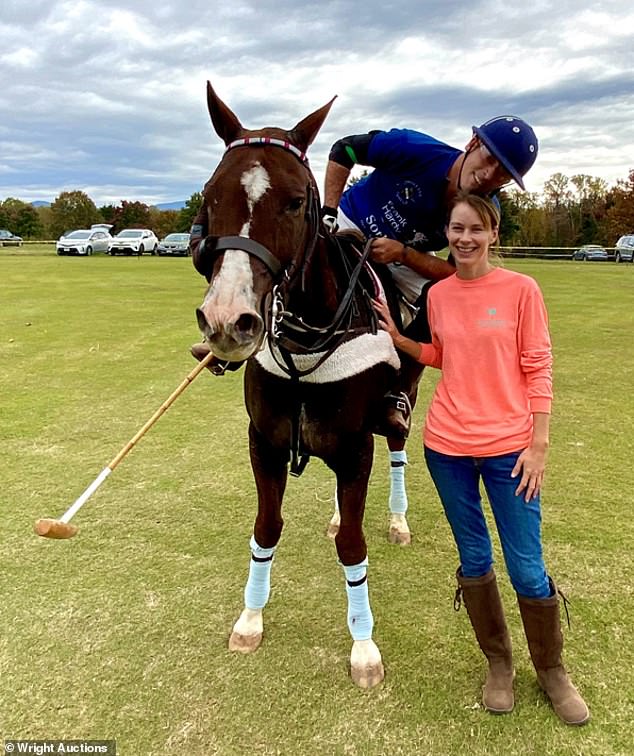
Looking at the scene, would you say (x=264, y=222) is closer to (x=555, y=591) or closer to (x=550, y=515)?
(x=555, y=591)

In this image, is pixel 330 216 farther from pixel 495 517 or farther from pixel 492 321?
pixel 495 517

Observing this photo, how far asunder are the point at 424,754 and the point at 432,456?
1187 mm

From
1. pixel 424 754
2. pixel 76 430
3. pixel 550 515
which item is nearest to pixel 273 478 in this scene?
pixel 424 754

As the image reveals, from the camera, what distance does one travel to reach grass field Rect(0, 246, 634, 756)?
2658 millimetres

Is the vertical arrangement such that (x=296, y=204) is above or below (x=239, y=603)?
above

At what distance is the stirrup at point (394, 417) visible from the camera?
3254 mm

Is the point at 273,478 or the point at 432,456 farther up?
the point at 432,456

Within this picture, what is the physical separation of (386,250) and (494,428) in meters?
1.02

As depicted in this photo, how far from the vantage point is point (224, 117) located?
239 cm

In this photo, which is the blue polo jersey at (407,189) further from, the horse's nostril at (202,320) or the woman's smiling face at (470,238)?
the horse's nostril at (202,320)

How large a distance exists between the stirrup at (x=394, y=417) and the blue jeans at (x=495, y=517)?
19.3 inches

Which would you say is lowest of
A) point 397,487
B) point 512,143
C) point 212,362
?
point 397,487

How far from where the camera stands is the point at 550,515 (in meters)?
4.54

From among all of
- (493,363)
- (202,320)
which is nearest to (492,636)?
(493,363)
